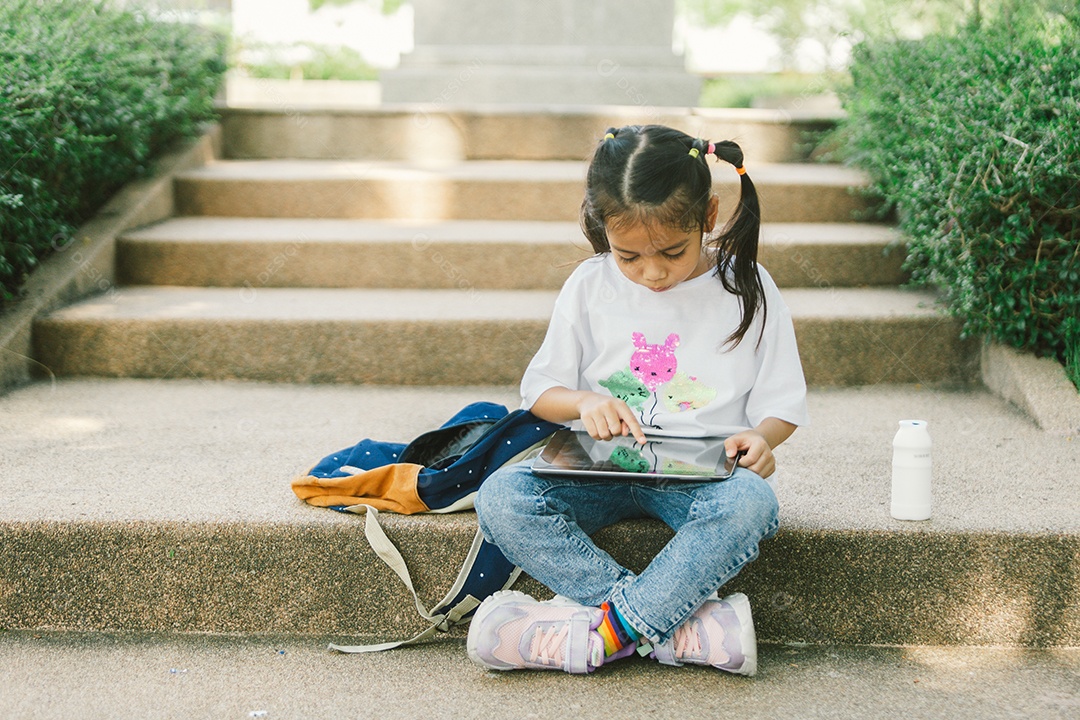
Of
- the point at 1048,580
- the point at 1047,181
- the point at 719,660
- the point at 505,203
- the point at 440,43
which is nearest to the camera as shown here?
the point at 719,660

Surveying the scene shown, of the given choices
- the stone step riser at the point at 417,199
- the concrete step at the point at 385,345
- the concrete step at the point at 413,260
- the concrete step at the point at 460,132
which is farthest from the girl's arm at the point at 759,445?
the concrete step at the point at 460,132

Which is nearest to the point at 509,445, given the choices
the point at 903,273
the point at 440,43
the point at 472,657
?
the point at 472,657

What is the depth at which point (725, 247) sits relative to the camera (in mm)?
2252

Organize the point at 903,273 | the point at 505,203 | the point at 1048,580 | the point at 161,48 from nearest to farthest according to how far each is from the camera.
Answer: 1. the point at 1048,580
2. the point at 903,273
3. the point at 505,203
4. the point at 161,48

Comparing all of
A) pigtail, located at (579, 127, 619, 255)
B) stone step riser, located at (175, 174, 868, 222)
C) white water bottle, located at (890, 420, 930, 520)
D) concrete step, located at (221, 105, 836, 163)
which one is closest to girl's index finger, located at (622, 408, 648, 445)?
pigtail, located at (579, 127, 619, 255)

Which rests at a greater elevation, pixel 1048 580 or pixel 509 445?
pixel 509 445

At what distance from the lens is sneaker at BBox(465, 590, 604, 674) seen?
204cm

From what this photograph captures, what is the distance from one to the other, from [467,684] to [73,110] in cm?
273

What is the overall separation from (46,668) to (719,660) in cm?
138

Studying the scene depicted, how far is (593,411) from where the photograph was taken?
2.11m

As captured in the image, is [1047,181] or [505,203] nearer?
[1047,181]

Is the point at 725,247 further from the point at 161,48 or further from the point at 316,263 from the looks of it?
the point at 161,48

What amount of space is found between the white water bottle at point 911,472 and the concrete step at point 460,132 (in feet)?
10.8

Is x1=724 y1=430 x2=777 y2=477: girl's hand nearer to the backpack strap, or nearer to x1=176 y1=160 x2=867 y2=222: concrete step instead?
the backpack strap
